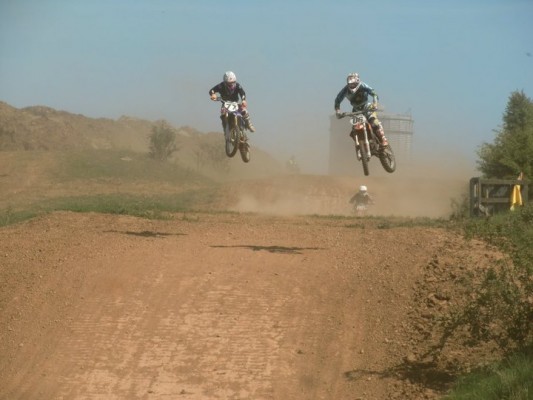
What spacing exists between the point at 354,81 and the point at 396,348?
7111 mm

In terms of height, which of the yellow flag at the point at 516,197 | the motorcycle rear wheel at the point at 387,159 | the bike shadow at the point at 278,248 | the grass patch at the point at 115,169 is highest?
the motorcycle rear wheel at the point at 387,159

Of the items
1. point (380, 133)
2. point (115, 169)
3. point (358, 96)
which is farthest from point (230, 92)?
point (115, 169)

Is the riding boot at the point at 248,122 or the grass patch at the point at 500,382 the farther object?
the riding boot at the point at 248,122

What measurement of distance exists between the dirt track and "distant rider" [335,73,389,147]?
2.38m

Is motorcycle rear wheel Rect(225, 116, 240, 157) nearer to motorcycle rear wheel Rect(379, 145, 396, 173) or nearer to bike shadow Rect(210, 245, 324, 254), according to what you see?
bike shadow Rect(210, 245, 324, 254)

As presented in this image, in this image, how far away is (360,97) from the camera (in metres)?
17.2

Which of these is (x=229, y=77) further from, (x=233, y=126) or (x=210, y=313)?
(x=210, y=313)

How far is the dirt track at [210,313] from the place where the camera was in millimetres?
11266

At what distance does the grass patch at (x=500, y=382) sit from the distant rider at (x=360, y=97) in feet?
25.8

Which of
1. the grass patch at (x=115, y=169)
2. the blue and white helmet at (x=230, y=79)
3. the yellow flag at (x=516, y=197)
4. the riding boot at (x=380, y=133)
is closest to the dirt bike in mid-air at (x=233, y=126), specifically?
the blue and white helmet at (x=230, y=79)

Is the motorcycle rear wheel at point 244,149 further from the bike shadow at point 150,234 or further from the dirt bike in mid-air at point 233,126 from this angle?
the bike shadow at point 150,234

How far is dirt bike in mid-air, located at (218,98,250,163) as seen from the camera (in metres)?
18.1

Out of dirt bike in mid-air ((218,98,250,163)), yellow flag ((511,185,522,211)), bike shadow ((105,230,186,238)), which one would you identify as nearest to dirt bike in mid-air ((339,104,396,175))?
dirt bike in mid-air ((218,98,250,163))

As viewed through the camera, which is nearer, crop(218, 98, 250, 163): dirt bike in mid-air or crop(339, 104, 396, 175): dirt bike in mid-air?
crop(339, 104, 396, 175): dirt bike in mid-air
